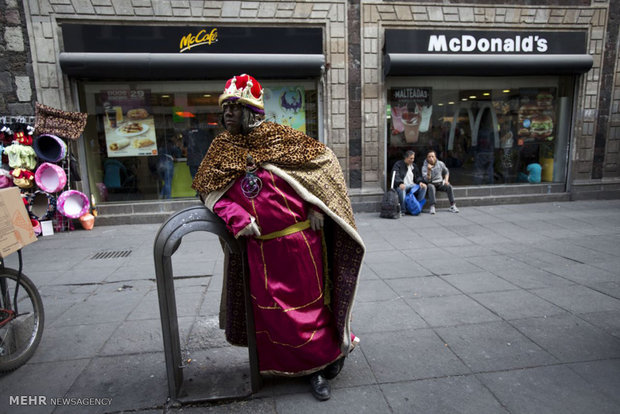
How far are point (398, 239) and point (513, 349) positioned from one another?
343 centimetres

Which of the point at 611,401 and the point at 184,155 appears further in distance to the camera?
the point at 184,155

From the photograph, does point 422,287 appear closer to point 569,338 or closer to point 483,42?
point 569,338

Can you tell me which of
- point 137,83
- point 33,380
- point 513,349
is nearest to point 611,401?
point 513,349

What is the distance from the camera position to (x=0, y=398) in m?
2.45

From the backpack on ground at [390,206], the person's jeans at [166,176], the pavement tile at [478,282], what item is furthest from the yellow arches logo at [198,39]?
the pavement tile at [478,282]

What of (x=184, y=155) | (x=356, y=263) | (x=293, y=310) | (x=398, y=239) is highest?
(x=184, y=155)

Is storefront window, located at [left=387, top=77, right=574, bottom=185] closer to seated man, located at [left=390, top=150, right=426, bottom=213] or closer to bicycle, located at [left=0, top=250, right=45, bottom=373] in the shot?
seated man, located at [left=390, top=150, right=426, bottom=213]

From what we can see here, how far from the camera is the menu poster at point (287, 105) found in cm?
848

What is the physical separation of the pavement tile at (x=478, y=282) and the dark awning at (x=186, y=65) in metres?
5.28

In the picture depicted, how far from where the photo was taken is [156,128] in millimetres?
8375

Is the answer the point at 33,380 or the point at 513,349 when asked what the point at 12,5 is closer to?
the point at 33,380

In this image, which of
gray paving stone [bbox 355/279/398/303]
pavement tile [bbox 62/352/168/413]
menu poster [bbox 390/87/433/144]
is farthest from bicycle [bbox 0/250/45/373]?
menu poster [bbox 390/87/433/144]

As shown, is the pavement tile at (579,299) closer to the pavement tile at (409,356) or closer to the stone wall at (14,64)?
the pavement tile at (409,356)

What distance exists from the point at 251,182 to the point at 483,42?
27.5 ft
